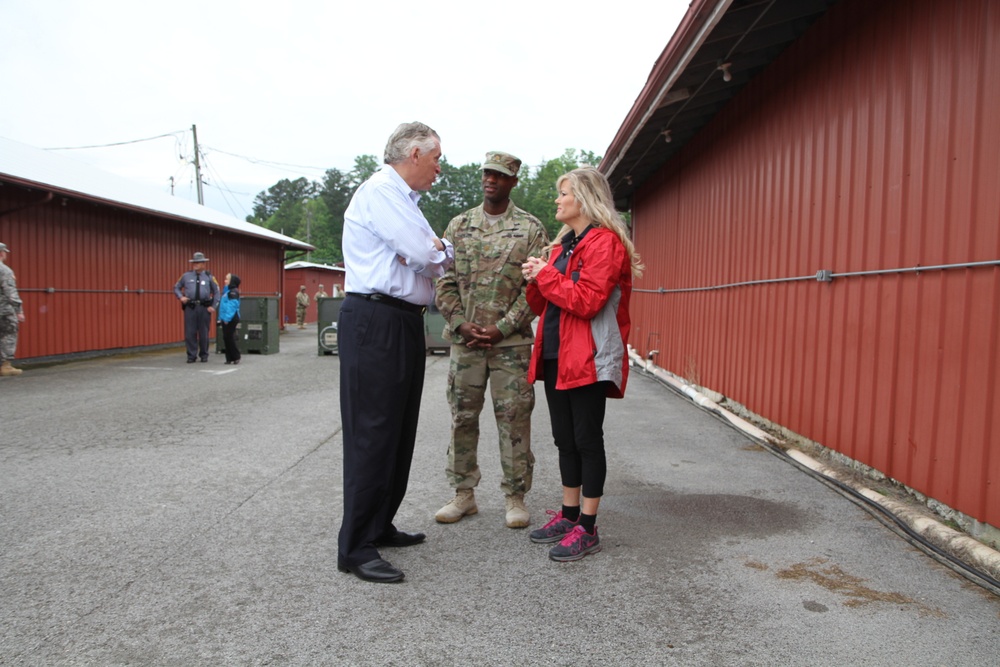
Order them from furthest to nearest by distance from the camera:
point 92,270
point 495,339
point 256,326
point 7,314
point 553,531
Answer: point 256,326 → point 92,270 → point 7,314 → point 495,339 → point 553,531

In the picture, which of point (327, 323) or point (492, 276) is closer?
point (492, 276)

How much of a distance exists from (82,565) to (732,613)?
2.71 m

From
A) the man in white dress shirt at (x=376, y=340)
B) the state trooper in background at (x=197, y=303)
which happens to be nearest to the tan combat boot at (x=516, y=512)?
the man in white dress shirt at (x=376, y=340)

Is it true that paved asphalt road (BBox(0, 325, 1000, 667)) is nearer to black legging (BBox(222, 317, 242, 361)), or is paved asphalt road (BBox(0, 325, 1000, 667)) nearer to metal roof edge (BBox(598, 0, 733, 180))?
metal roof edge (BBox(598, 0, 733, 180))

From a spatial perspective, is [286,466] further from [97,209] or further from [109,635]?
[97,209]

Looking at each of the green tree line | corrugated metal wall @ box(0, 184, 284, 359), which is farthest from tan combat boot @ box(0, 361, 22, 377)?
the green tree line

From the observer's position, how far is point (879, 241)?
4.61 m

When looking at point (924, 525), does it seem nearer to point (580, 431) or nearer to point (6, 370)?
point (580, 431)

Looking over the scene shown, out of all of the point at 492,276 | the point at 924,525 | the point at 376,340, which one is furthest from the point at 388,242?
the point at 924,525

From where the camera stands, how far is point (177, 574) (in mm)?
3078

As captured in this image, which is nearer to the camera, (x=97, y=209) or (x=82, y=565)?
(x=82, y=565)

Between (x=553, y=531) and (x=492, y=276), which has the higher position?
(x=492, y=276)

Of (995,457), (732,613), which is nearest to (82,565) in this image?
(732,613)

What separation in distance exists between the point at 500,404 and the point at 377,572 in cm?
115
